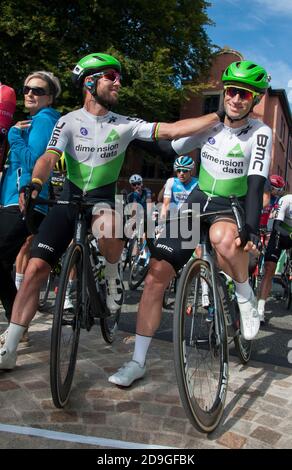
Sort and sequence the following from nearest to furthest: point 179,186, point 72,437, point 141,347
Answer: point 72,437 < point 141,347 < point 179,186

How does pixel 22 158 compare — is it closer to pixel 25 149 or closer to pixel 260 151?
pixel 25 149

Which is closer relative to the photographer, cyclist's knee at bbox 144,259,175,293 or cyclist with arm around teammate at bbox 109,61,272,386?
cyclist with arm around teammate at bbox 109,61,272,386

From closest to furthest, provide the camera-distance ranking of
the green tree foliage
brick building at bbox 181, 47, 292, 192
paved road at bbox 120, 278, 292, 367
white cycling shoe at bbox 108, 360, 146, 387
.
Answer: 1. white cycling shoe at bbox 108, 360, 146, 387
2. paved road at bbox 120, 278, 292, 367
3. the green tree foliage
4. brick building at bbox 181, 47, 292, 192

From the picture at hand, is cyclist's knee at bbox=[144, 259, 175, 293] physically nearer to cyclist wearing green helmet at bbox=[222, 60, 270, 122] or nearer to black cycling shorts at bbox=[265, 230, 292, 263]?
cyclist wearing green helmet at bbox=[222, 60, 270, 122]

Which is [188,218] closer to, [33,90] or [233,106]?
[233,106]

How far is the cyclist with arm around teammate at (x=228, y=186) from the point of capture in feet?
10.2

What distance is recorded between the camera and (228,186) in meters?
3.36

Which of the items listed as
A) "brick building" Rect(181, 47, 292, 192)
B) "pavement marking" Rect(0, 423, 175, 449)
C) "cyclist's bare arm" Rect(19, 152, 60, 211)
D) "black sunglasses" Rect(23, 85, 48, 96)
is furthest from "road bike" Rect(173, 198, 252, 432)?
"brick building" Rect(181, 47, 292, 192)

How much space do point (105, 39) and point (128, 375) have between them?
52.9ft

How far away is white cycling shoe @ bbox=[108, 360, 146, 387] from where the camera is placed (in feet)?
10.5

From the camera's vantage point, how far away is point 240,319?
346cm

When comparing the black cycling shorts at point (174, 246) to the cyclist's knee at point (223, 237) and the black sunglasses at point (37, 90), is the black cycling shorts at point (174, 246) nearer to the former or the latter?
the cyclist's knee at point (223, 237)

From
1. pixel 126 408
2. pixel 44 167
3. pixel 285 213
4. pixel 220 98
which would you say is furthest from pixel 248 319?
pixel 220 98

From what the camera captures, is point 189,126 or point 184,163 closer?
point 189,126
